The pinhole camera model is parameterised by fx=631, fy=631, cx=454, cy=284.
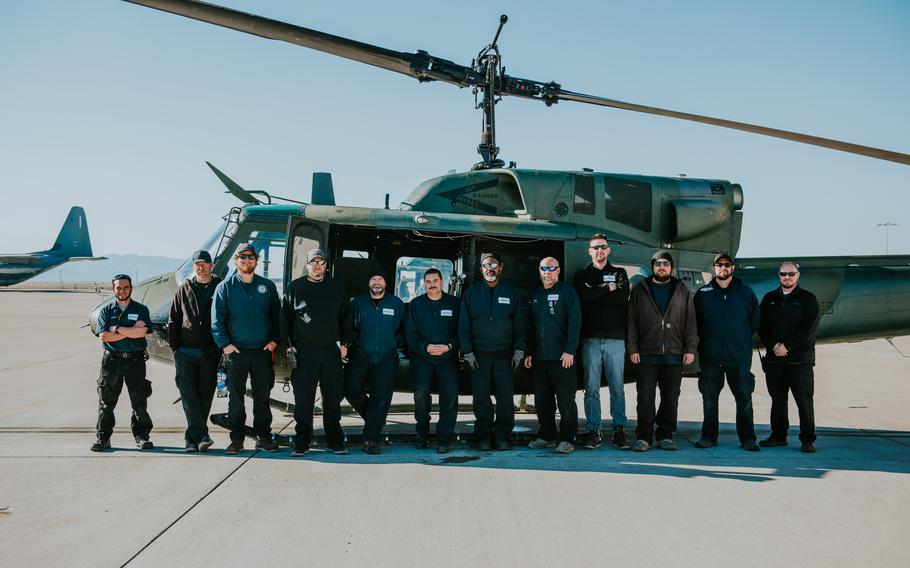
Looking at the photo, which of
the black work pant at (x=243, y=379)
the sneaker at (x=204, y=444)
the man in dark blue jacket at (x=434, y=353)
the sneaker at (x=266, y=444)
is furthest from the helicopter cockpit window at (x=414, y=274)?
the sneaker at (x=204, y=444)

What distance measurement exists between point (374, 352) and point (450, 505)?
1945 millimetres

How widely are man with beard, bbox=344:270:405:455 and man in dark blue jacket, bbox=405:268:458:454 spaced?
0.64 ft

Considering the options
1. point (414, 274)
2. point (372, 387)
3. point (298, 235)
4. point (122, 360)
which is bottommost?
point (372, 387)

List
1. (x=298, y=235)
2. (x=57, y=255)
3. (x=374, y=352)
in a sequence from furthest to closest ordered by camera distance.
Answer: (x=57, y=255) → (x=298, y=235) → (x=374, y=352)

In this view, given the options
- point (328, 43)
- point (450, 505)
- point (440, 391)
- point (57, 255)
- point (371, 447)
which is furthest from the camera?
point (57, 255)

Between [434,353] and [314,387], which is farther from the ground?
[434,353]

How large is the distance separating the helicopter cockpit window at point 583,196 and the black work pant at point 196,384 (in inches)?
162

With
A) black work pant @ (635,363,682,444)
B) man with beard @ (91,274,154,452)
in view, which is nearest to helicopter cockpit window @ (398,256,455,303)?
black work pant @ (635,363,682,444)

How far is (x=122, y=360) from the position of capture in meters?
5.92

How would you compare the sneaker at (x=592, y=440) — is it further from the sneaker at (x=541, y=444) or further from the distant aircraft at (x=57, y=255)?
the distant aircraft at (x=57, y=255)

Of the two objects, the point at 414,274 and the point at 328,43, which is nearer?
the point at 328,43

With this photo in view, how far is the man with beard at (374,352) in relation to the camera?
19.6ft

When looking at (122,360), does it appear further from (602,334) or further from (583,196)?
(583,196)

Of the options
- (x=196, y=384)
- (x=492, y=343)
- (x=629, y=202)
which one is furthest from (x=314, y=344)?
(x=629, y=202)
